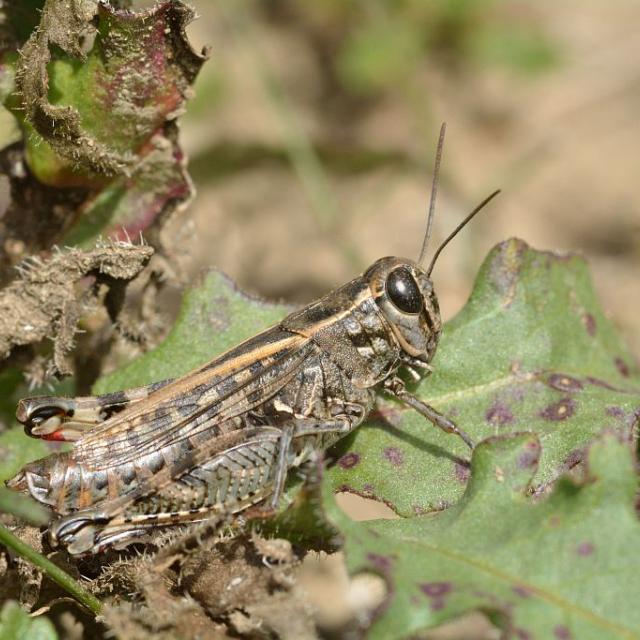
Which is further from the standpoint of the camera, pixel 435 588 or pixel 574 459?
pixel 574 459

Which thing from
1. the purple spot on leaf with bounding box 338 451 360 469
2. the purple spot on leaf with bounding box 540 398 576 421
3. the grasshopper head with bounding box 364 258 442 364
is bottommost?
the purple spot on leaf with bounding box 338 451 360 469

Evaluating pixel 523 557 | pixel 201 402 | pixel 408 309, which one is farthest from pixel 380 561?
pixel 408 309

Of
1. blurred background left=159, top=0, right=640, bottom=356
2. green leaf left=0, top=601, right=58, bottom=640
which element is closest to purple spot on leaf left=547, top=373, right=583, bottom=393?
green leaf left=0, top=601, right=58, bottom=640

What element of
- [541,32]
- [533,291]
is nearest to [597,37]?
[541,32]

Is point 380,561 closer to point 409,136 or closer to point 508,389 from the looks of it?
point 508,389

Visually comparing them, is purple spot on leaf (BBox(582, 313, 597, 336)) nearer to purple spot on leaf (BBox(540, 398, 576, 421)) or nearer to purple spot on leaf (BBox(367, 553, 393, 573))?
purple spot on leaf (BBox(540, 398, 576, 421))
